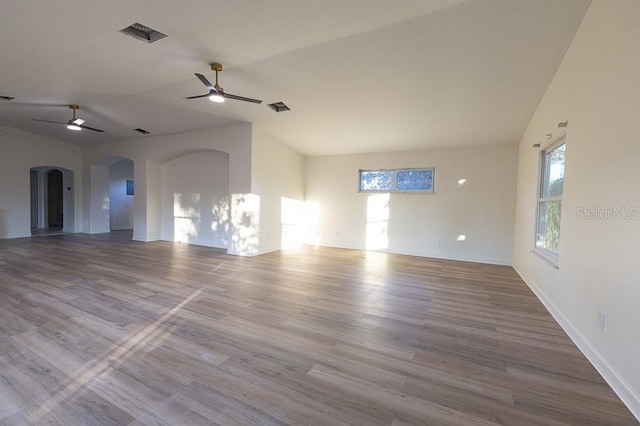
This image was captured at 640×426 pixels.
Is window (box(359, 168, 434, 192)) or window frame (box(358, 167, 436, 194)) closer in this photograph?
window frame (box(358, 167, 436, 194))

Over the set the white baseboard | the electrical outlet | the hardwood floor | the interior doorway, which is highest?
the interior doorway

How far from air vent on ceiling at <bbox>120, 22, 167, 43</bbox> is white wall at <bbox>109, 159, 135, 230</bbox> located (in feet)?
27.3

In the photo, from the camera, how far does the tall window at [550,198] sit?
3336mm

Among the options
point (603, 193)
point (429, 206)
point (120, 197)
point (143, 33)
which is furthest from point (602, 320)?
point (120, 197)

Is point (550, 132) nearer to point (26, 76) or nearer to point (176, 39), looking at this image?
point (176, 39)

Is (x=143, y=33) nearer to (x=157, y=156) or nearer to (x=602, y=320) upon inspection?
(x=157, y=156)

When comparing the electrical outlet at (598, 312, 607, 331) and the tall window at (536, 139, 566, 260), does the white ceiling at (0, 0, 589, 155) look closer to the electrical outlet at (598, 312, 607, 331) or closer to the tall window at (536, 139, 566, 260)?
the tall window at (536, 139, 566, 260)

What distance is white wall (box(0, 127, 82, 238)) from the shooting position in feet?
23.8

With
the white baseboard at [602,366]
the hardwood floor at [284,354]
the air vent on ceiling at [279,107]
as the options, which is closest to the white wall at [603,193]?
the white baseboard at [602,366]

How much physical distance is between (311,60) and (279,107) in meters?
1.58

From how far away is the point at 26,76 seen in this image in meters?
4.17

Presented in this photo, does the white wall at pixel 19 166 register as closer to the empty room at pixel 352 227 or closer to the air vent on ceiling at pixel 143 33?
the empty room at pixel 352 227

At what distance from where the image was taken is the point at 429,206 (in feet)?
20.4

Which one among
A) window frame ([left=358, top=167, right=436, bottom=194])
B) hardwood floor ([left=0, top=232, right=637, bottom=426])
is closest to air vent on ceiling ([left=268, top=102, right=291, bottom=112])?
window frame ([left=358, top=167, right=436, bottom=194])
